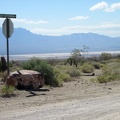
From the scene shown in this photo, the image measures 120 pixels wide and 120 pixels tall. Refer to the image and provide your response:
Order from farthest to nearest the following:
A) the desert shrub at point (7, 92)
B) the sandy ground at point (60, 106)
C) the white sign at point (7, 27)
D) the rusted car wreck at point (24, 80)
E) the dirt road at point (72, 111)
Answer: the white sign at point (7, 27)
the rusted car wreck at point (24, 80)
the desert shrub at point (7, 92)
the sandy ground at point (60, 106)
the dirt road at point (72, 111)

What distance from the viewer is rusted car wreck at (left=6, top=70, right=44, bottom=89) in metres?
17.1

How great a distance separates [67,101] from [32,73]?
4.28 m

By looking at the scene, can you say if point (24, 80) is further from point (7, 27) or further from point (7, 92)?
point (7, 27)

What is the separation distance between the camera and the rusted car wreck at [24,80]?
17.1 meters

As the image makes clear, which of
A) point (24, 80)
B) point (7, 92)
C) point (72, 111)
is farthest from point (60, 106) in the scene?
point (24, 80)

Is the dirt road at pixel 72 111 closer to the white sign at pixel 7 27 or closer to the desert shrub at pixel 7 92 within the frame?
the desert shrub at pixel 7 92

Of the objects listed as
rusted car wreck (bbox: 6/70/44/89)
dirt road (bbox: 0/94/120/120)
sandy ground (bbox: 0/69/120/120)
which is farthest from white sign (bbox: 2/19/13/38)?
dirt road (bbox: 0/94/120/120)

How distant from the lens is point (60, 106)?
495 inches

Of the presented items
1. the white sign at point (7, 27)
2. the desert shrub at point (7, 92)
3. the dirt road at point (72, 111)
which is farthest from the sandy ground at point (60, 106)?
the white sign at point (7, 27)

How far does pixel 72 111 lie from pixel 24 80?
6.11 meters

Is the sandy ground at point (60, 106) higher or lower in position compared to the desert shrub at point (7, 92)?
lower

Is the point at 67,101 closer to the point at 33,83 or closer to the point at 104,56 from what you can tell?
the point at 33,83

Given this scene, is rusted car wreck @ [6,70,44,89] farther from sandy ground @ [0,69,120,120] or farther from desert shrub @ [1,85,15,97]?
desert shrub @ [1,85,15,97]

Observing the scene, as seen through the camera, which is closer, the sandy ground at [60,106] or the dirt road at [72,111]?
the dirt road at [72,111]
